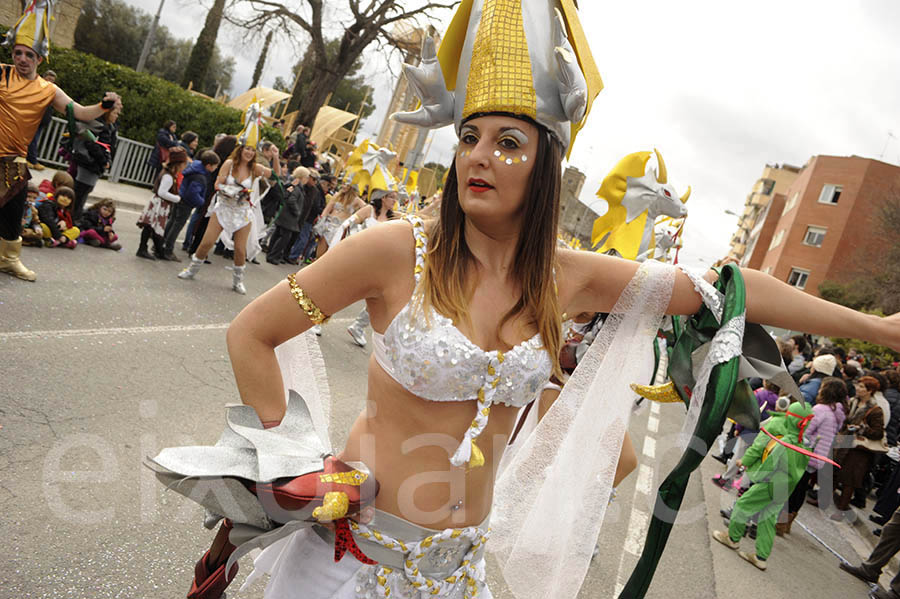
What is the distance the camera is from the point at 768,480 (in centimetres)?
593

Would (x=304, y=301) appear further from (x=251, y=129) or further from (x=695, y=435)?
(x=251, y=129)

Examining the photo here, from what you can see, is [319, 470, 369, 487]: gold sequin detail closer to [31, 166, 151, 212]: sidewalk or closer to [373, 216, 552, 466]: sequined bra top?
[373, 216, 552, 466]: sequined bra top

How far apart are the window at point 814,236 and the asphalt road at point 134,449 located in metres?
30.9

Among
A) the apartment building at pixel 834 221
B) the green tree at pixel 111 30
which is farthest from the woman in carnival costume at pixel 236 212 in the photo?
the green tree at pixel 111 30

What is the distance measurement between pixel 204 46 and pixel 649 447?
25.4 m

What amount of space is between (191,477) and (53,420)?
2932 mm

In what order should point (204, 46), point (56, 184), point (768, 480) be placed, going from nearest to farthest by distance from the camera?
1. point (768, 480)
2. point (56, 184)
3. point (204, 46)

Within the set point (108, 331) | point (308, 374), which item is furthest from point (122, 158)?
point (308, 374)

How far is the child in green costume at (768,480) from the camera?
576 cm

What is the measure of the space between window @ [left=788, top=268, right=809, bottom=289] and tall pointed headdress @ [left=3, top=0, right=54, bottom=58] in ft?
123

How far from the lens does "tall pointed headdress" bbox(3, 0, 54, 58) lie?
543cm

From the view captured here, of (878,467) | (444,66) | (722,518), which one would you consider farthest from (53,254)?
(878,467)

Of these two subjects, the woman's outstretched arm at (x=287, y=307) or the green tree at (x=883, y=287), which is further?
the green tree at (x=883, y=287)

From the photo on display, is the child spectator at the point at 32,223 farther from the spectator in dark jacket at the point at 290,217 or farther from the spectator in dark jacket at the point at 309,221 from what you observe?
the spectator in dark jacket at the point at 309,221
